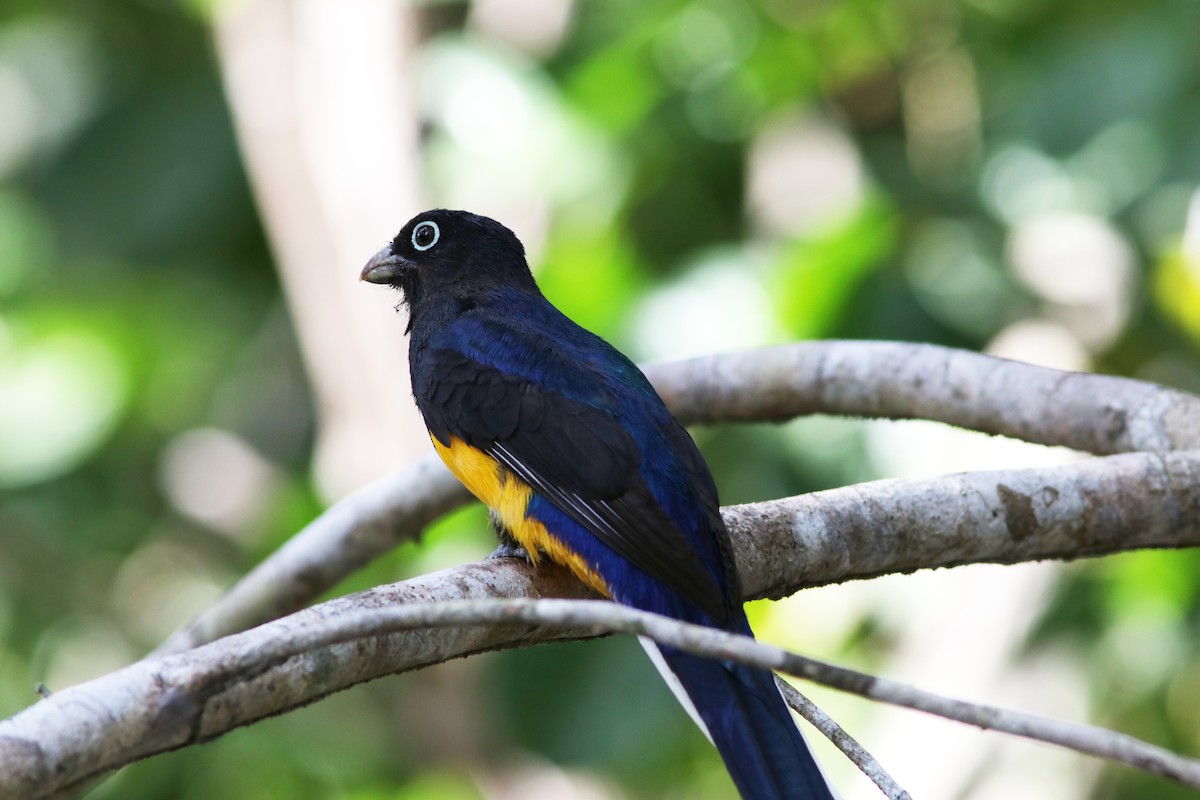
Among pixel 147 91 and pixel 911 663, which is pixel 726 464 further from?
pixel 147 91

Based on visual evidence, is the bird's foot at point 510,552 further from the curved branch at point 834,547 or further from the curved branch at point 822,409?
the curved branch at point 822,409

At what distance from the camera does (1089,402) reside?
3.71 meters

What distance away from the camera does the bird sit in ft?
8.11

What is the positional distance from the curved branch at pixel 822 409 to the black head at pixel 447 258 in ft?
1.72

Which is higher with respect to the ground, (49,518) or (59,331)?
(59,331)

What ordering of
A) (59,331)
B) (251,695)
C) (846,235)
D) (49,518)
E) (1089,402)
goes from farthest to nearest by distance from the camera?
1. (49,518)
2. (59,331)
3. (846,235)
4. (1089,402)
5. (251,695)

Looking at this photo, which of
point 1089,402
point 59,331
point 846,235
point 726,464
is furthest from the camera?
point 59,331

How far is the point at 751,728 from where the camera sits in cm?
244

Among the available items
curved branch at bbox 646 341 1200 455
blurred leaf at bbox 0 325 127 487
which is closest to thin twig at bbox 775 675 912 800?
curved branch at bbox 646 341 1200 455

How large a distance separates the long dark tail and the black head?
1.75m

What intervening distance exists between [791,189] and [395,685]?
2955 millimetres

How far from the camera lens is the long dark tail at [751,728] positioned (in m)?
2.34

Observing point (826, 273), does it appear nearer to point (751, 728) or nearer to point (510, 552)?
point (510, 552)

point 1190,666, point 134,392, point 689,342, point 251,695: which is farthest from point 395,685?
point 251,695
